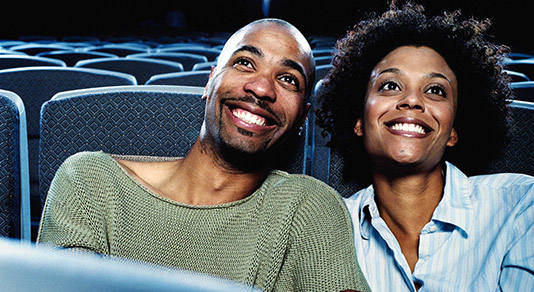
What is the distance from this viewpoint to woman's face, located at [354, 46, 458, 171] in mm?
1187

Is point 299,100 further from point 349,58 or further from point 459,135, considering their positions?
point 459,135

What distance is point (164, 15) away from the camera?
45.9 feet

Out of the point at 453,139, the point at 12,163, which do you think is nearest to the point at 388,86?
the point at 453,139

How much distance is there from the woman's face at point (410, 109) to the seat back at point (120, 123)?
0.27 m

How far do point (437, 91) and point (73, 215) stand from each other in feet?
3.25

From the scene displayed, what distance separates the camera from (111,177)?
1.10 metres

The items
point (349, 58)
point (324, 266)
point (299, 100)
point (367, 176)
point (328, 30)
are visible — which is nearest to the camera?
point (324, 266)

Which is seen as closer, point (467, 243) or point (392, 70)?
point (467, 243)

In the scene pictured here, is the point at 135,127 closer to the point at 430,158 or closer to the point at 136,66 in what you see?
the point at 430,158

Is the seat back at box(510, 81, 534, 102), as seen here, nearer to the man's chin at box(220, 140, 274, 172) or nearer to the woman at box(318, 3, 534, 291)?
the woman at box(318, 3, 534, 291)

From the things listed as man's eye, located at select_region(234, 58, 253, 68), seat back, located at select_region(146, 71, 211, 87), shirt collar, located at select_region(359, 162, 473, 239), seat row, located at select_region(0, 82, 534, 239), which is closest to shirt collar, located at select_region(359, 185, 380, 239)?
shirt collar, located at select_region(359, 162, 473, 239)

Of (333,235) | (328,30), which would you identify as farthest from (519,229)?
(328,30)

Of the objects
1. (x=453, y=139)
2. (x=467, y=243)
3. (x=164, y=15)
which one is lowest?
(x=467, y=243)

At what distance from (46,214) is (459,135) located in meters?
1.19
